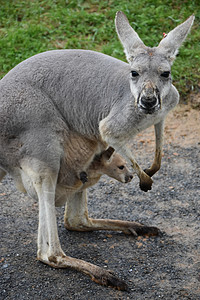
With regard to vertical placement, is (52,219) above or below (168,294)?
above

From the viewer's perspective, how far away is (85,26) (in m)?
7.47

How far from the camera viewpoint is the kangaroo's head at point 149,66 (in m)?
3.44

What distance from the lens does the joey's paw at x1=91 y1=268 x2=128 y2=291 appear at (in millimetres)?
3848

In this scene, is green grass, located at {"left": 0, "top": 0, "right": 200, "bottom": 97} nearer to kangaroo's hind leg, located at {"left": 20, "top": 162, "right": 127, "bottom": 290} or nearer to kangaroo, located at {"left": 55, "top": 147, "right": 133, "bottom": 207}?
kangaroo, located at {"left": 55, "top": 147, "right": 133, "bottom": 207}

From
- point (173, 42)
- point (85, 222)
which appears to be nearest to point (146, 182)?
point (85, 222)

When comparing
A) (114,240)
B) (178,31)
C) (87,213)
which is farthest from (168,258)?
(178,31)

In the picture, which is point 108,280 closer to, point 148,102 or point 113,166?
point 113,166

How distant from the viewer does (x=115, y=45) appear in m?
7.07

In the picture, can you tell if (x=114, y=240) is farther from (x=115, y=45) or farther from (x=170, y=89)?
→ (x=115, y=45)

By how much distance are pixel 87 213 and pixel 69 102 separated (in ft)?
3.65

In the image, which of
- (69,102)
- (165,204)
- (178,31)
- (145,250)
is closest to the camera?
(178,31)

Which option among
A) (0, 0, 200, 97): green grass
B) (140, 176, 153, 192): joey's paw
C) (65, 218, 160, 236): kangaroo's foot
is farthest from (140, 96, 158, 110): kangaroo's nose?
(0, 0, 200, 97): green grass

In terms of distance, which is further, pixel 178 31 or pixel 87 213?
pixel 87 213

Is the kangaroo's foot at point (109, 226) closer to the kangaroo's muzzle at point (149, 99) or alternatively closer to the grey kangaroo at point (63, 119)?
the grey kangaroo at point (63, 119)
